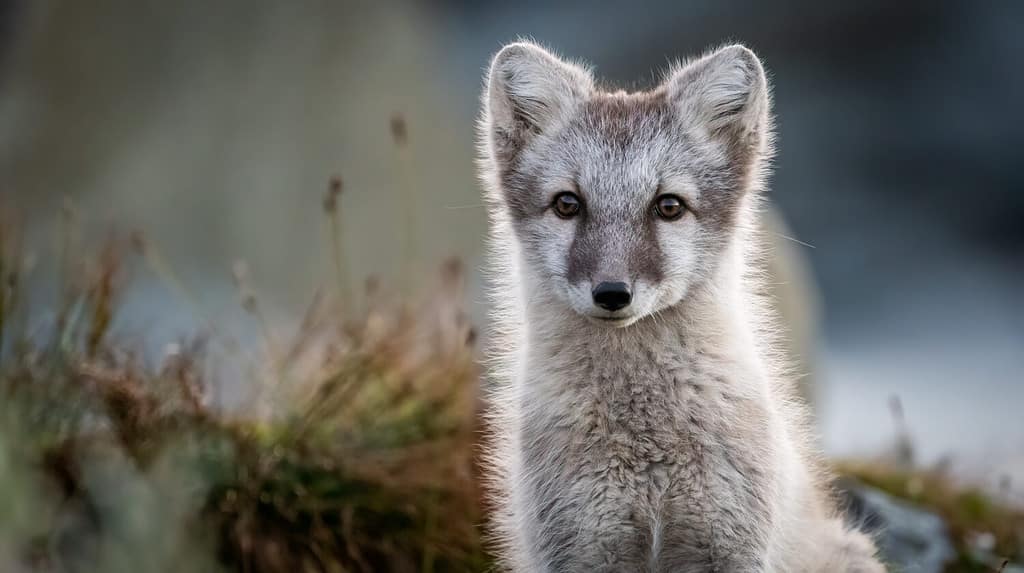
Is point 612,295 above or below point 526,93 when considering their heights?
below

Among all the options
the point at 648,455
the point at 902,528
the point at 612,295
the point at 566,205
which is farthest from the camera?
the point at 902,528

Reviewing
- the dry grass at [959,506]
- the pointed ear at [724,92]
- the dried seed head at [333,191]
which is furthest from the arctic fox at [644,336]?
the dry grass at [959,506]

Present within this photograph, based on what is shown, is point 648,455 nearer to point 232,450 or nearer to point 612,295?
point 612,295

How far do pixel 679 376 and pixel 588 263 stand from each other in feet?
1.41

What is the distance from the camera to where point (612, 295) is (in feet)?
10.4

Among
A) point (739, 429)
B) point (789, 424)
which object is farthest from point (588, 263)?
point (789, 424)

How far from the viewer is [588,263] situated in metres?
3.25

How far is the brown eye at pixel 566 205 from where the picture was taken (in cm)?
342

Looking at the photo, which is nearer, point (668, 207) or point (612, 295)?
point (612, 295)

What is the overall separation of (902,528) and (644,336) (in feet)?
7.48

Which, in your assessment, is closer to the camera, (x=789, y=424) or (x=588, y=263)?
(x=588, y=263)

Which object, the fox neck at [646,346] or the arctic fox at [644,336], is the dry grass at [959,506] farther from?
the fox neck at [646,346]

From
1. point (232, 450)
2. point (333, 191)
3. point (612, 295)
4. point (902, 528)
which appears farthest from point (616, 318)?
point (902, 528)

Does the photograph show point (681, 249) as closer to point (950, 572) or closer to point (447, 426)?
point (447, 426)
